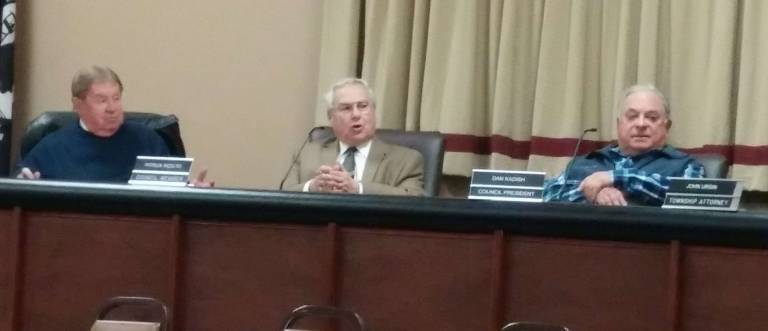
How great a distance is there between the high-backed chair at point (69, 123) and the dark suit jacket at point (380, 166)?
417 mm

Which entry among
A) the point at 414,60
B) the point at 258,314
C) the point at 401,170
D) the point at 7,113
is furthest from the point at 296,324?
the point at 7,113

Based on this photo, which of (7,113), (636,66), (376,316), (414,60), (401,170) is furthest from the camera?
(7,113)

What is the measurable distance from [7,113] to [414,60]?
1.58 meters

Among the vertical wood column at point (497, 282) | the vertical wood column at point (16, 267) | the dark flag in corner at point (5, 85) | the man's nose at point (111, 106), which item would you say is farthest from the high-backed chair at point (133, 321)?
the dark flag in corner at point (5, 85)

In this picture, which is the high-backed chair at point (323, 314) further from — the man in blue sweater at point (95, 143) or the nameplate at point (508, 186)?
the man in blue sweater at point (95, 143)

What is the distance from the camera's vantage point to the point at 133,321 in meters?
2.29

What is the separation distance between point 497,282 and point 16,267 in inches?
41.3

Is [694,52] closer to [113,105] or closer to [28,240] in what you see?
[113,105]

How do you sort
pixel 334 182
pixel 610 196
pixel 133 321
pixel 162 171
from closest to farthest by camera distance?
1. pixel 133 321
2. pixel 162 171
3. pixel 610 196
4. pixel 334 182

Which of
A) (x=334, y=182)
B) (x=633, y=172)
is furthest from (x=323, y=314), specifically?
(x=633, y=172)

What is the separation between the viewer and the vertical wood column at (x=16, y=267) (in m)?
2.37

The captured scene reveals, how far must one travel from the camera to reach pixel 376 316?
2.22 meters

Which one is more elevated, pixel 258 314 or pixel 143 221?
pixel 143 221

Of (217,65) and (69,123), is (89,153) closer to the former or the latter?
(69,123)
